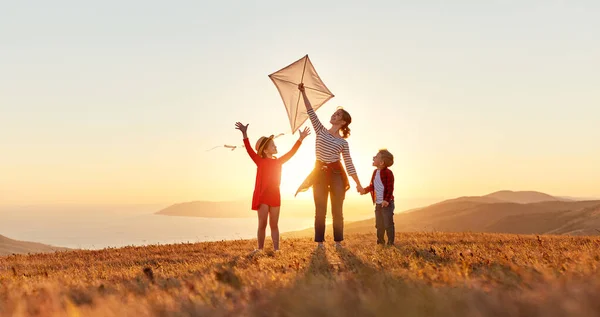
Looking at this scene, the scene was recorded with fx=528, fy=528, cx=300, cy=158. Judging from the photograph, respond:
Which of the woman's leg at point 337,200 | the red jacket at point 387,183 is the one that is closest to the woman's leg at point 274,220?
the woman's leg at point 337,200

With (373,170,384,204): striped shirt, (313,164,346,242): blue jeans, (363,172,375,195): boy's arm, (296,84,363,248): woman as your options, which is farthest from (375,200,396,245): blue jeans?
(313,164,346,242): blue jeans

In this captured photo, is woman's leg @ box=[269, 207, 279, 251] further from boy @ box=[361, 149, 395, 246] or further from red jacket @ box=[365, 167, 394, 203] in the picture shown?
red jacket @ box=[365, 167, 394, 203]

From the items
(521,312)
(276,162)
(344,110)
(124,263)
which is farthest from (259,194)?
(521,312)

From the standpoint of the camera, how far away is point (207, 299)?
13.1ft

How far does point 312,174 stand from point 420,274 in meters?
6.53

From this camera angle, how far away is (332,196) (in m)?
11.2

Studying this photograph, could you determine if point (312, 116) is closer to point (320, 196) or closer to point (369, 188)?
point (320, 196)

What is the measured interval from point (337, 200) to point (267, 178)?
5.19ft

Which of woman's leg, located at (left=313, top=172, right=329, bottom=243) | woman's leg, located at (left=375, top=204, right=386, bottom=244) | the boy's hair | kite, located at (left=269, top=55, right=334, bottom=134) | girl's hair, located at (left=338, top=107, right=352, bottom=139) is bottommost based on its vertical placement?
woman's leg, located at (left=375, top=204, right=386, bottom=244)

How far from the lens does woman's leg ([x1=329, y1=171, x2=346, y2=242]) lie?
36.6ft

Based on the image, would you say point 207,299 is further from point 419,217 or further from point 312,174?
point 419,217

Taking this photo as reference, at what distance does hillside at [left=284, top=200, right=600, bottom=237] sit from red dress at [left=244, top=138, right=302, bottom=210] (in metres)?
27.7

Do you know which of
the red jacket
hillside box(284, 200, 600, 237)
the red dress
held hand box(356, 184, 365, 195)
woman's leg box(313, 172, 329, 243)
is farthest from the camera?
hillside box(284, 200, 600, 237)

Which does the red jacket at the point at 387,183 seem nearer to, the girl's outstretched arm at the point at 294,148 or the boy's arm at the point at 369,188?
the boy's arm at the point at 369,188
